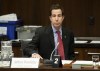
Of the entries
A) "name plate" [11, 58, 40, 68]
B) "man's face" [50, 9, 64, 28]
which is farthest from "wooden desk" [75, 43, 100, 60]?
"name plate" [11, 58, 40, 68]

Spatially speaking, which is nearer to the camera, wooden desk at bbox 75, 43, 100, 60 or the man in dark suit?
the man in dark suit

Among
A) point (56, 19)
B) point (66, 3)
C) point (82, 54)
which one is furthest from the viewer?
point (66, 3)

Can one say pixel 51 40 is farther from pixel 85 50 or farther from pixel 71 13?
pixel 71 13

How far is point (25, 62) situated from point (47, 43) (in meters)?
1.11

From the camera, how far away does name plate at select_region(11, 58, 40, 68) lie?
3078 millimetres

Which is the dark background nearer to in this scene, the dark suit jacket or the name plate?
the dark suit jacket

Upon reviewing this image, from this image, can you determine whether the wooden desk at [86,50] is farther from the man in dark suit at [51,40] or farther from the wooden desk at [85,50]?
the man in dark suit at [51,40]

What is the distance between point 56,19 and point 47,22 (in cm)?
190

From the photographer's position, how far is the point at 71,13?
5.83 metres

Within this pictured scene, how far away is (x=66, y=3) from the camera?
5812 millimetres

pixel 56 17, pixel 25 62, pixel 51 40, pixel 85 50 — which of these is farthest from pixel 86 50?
pixel 25 62

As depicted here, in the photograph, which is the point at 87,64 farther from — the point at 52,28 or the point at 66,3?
the point at 66,3

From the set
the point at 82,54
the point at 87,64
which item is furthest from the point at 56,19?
the point at 82,54

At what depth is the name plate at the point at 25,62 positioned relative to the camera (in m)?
3.08
